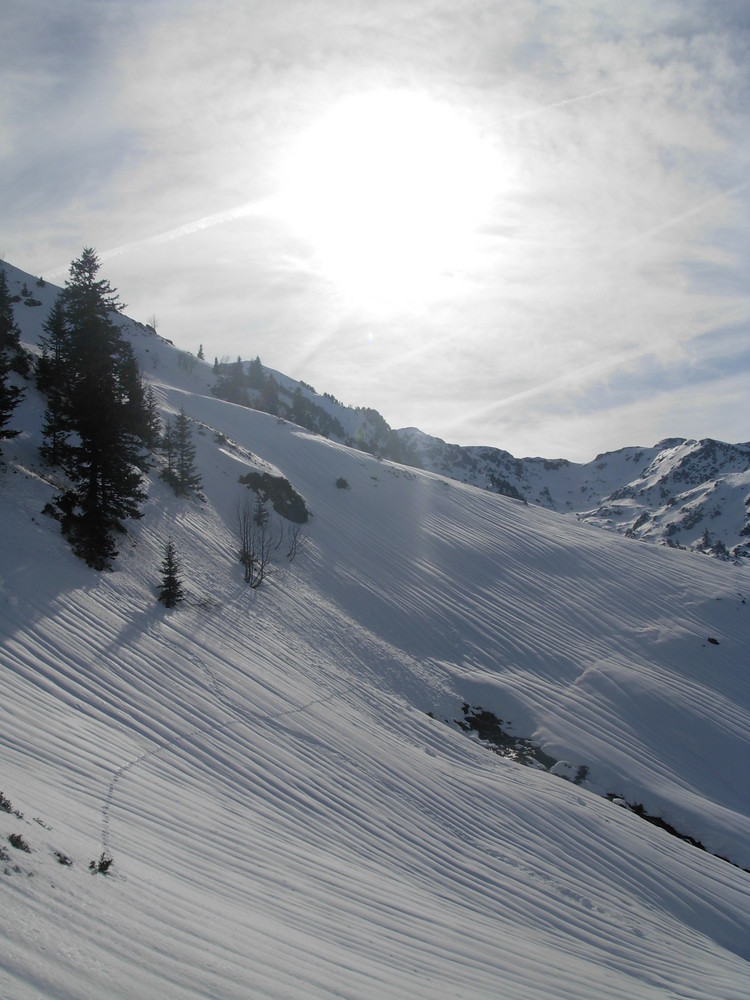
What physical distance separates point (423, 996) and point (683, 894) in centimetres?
951

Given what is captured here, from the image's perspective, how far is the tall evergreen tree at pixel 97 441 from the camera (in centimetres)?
1628

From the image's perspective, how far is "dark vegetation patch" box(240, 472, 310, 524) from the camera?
30797 millimetres

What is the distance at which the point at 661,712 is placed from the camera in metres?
22.7

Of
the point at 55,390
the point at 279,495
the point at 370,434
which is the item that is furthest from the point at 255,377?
the point at 55,390

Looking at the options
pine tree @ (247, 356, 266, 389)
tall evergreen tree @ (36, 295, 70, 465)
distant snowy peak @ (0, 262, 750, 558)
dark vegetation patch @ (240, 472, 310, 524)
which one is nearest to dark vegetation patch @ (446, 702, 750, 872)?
dark vegetation patch @ (240, 472, 310, 524)

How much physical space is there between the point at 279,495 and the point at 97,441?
14922 mm

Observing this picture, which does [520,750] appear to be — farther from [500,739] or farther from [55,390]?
[55,390]

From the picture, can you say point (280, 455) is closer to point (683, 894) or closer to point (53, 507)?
point (53, 507)

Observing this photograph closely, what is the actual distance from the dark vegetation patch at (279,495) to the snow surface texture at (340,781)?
76.3 inches

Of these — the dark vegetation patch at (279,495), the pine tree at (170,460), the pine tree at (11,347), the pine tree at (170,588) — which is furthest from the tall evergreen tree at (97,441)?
the dark vegetation patch at (279,495)

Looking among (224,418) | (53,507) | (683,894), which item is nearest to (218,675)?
(53,507)

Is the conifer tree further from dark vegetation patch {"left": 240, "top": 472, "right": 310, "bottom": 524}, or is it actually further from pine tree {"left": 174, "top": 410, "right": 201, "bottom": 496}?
dark vegetation patch {"left": 240, "top": 472, "right": 310, "bottom": 524}

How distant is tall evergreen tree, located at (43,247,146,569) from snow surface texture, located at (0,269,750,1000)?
845 mm

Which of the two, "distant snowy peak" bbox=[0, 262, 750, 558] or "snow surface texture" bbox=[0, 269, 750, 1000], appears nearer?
"snow surface texture" bbox=[0, 269, 750, 1000]
